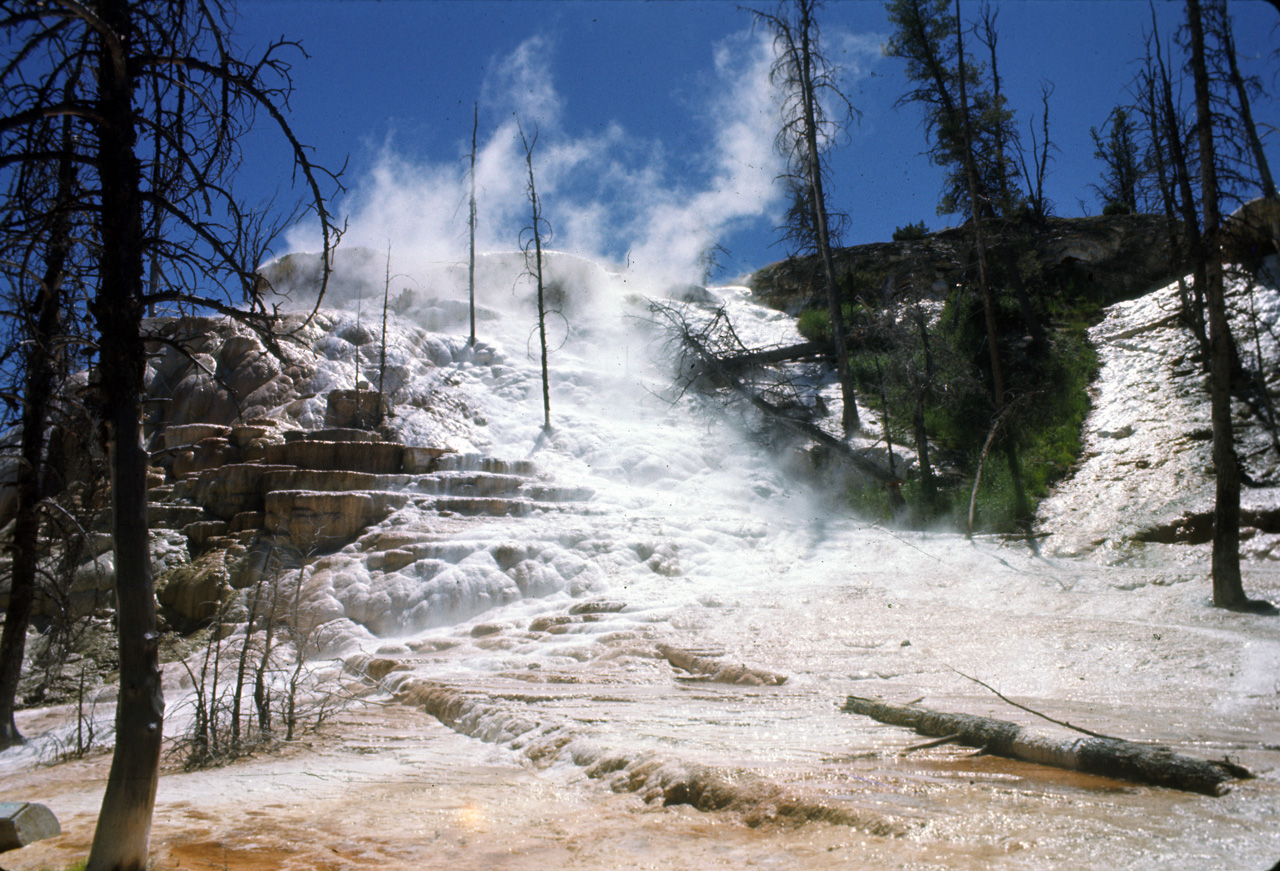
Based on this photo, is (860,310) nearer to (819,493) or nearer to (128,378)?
(819,493)

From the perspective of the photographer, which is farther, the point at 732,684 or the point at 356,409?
the point at 356,409

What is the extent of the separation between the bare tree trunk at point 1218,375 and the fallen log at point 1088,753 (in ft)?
18.0

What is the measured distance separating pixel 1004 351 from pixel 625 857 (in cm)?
1823

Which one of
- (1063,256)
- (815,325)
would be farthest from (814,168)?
(1063,256)

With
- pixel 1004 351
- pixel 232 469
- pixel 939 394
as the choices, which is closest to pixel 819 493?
pixel 939 394

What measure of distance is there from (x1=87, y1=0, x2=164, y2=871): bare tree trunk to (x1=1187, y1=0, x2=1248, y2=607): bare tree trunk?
379 inches

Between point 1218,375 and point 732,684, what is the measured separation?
653 cm

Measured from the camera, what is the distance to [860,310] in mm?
22688

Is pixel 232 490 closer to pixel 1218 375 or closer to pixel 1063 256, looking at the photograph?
pixel 1218 375

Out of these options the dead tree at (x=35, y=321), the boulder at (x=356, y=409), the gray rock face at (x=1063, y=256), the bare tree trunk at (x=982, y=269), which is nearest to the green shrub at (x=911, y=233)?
the gray rock face at (x=1063, y=256)

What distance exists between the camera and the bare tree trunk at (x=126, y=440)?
3.00m

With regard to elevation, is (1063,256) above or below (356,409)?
above

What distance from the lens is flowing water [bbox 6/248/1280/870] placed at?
332 cm

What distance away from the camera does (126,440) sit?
318 centimetres
